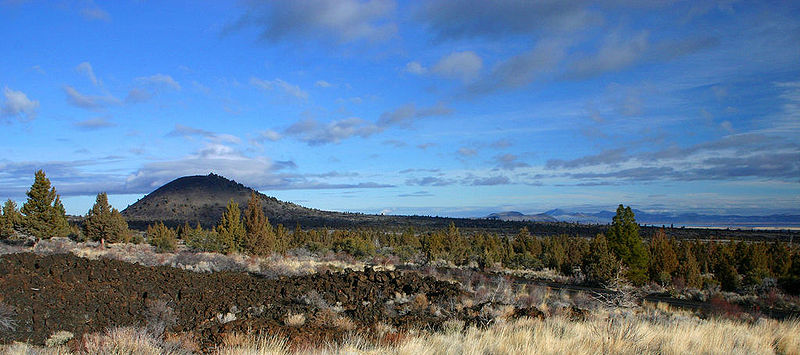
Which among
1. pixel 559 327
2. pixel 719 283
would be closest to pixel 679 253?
pixel 719 283

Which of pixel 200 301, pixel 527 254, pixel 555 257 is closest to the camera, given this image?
pixel 200 301

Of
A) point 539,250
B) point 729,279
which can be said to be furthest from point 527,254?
point 729,279

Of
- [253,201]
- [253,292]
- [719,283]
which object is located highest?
[253,201]

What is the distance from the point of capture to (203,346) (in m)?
7.73

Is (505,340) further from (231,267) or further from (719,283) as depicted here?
(719,283)

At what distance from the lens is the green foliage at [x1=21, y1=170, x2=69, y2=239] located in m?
36.6

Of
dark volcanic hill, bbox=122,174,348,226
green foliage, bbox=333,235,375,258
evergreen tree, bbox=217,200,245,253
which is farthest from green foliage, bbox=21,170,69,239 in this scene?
dark volcanic hill, bbox=122,174,348,226

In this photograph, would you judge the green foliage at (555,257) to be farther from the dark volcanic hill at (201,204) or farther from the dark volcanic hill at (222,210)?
the dark volcanic hill at (201,204)

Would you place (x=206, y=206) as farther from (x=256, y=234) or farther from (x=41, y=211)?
(x=256, y=234)

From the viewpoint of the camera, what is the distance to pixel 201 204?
147 metres

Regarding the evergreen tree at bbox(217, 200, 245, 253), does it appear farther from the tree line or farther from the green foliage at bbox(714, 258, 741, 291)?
the green foliage at bbox(714, 258, 741, 291)

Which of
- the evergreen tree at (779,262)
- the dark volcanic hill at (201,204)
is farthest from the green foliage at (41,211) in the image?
the dark volcanic hill at (201,204)

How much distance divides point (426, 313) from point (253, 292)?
16.8 ft

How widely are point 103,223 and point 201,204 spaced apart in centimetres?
11154
